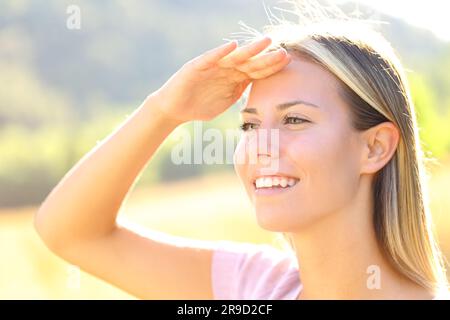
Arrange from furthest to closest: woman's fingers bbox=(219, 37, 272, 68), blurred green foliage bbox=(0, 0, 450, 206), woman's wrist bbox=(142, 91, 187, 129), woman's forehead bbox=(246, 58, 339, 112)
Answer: blurred green foliage bbox=(0, 0, 450, 206) < woman's wrist bbox=(142, 91, 187, 129) < woman's forehead bbox=(246, 58, 339, 112) < woman's fingers bbox=(219, 37, 272, 68)

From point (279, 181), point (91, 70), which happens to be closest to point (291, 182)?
point (279, 181)

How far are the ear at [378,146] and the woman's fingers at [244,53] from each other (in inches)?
17.4

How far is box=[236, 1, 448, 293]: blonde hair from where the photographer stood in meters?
2.25

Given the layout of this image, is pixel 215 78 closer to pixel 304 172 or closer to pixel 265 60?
pixel 265 60

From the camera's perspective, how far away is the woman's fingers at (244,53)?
2109 mm

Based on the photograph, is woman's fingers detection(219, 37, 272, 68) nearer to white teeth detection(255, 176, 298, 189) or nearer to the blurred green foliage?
white teeth detection(255, 176, 298, 189)

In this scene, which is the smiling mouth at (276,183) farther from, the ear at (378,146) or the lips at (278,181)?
the ear at (378,146)

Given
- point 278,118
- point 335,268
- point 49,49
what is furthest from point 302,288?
point 49,49

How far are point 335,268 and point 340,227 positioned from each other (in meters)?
0.14

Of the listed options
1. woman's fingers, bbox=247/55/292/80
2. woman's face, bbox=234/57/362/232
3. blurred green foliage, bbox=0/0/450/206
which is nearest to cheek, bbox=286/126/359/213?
woman's face, bbox=234/57/362/232

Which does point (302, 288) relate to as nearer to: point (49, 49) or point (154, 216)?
point (154, 216)

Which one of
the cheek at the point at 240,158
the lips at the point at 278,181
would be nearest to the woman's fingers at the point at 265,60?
the cheek at the point at 240,158

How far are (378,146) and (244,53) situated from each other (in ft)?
1.75

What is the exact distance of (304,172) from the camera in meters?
2.18
